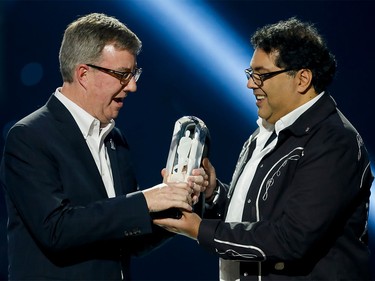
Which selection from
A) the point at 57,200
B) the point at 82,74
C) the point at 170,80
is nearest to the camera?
the point at 57,200

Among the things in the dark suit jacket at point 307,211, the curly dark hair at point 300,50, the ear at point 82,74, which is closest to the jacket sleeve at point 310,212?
the dark suit jacket at point 307,211

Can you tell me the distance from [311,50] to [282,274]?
2.31 feet

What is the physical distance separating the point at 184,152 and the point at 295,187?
1.16ft

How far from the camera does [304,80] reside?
2.36 meters

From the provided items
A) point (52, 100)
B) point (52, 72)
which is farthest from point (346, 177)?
point (52, 72)

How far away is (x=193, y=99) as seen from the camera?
3545 mm

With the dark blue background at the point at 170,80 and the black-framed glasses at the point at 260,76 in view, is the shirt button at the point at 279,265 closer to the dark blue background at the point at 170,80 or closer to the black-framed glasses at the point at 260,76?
the black-framed glasses at the point at 260,76

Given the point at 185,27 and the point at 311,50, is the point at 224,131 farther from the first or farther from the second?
the point at 311,50

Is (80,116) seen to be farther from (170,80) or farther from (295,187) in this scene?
(170,80)

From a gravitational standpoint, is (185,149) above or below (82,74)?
below

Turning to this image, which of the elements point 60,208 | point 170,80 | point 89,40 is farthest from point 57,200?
point 170,80

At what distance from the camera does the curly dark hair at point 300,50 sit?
2361 mm

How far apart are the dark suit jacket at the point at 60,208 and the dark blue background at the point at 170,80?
1301mm

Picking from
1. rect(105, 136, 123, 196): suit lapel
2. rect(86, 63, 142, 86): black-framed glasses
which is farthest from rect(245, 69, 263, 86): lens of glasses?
rect(105, 136, 123, 196): suit lapel
